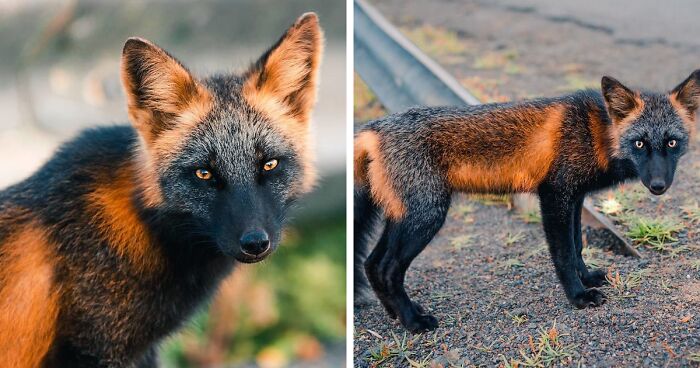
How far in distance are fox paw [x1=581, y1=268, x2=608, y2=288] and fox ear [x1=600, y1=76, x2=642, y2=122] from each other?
58cm

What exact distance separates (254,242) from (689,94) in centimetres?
165

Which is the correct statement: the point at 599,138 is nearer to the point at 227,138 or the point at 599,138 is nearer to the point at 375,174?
the point at 375,174

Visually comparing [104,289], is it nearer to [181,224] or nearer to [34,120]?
[181,224]

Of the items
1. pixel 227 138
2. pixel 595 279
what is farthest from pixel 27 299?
pixel 595 279

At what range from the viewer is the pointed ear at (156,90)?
7.29 feet

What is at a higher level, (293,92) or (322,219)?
(293,92)

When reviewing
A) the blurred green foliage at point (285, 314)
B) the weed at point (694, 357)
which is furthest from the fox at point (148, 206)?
the blurred green foliage at point (285, 314)

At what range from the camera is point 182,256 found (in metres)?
2.52

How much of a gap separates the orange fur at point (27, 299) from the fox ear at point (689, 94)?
7.52ft

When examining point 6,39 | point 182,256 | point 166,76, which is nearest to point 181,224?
point 182,256

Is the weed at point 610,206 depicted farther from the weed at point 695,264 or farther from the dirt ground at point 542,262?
the weed at point 695,264

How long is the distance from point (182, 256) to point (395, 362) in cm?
91

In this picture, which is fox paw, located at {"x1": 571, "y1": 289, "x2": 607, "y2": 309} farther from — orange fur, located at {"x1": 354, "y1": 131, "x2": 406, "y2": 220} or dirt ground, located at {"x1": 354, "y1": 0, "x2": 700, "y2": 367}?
orange fur, located at {"x1": 354, "y1": 131, "x2": 406, "y2": 220}

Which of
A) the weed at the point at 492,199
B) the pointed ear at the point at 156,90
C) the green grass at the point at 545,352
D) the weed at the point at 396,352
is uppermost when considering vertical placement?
the pointed ear at the point at 156,90
